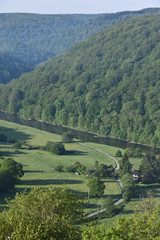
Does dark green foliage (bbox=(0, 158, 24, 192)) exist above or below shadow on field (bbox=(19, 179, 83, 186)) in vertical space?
above

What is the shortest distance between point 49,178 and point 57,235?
6216 cm

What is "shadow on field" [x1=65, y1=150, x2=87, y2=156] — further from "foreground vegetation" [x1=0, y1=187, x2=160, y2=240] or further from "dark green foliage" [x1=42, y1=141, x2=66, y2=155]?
"foreground vegetation" [x1=0, y1=187, x2=160, y2=240]

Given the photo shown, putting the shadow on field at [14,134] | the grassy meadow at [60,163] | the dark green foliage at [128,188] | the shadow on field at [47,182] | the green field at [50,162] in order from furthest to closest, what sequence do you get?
the shadow on field at [14,134] < the green field at [50,162] < the shadow on field at [47,182] < the dark green foliage at [128,188] < the grassy meadow at [60,163]

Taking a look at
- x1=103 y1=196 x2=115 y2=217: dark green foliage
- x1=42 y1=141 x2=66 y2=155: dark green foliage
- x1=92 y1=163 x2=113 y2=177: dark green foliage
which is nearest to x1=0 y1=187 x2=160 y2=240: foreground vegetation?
x1=103 y1=196 x2=115 y2=217: dark green foliage

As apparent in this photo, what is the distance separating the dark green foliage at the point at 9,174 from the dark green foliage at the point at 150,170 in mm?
37134

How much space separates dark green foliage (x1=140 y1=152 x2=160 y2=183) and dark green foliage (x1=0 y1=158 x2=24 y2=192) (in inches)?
1462

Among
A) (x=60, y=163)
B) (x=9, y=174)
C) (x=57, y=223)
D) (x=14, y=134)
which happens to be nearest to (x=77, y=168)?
(x=60, y=163)

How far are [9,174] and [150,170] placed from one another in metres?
43.7

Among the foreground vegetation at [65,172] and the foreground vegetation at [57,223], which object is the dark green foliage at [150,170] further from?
the foreground vegetation at [57,223]

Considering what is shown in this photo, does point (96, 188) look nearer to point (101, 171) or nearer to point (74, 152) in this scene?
point (101, 171)

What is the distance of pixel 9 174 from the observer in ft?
286

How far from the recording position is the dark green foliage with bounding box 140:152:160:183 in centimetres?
10483

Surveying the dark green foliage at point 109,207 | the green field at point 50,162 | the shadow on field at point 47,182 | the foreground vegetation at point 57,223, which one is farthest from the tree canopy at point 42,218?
the shadow on field at point 47,182

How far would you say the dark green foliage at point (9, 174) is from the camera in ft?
277
